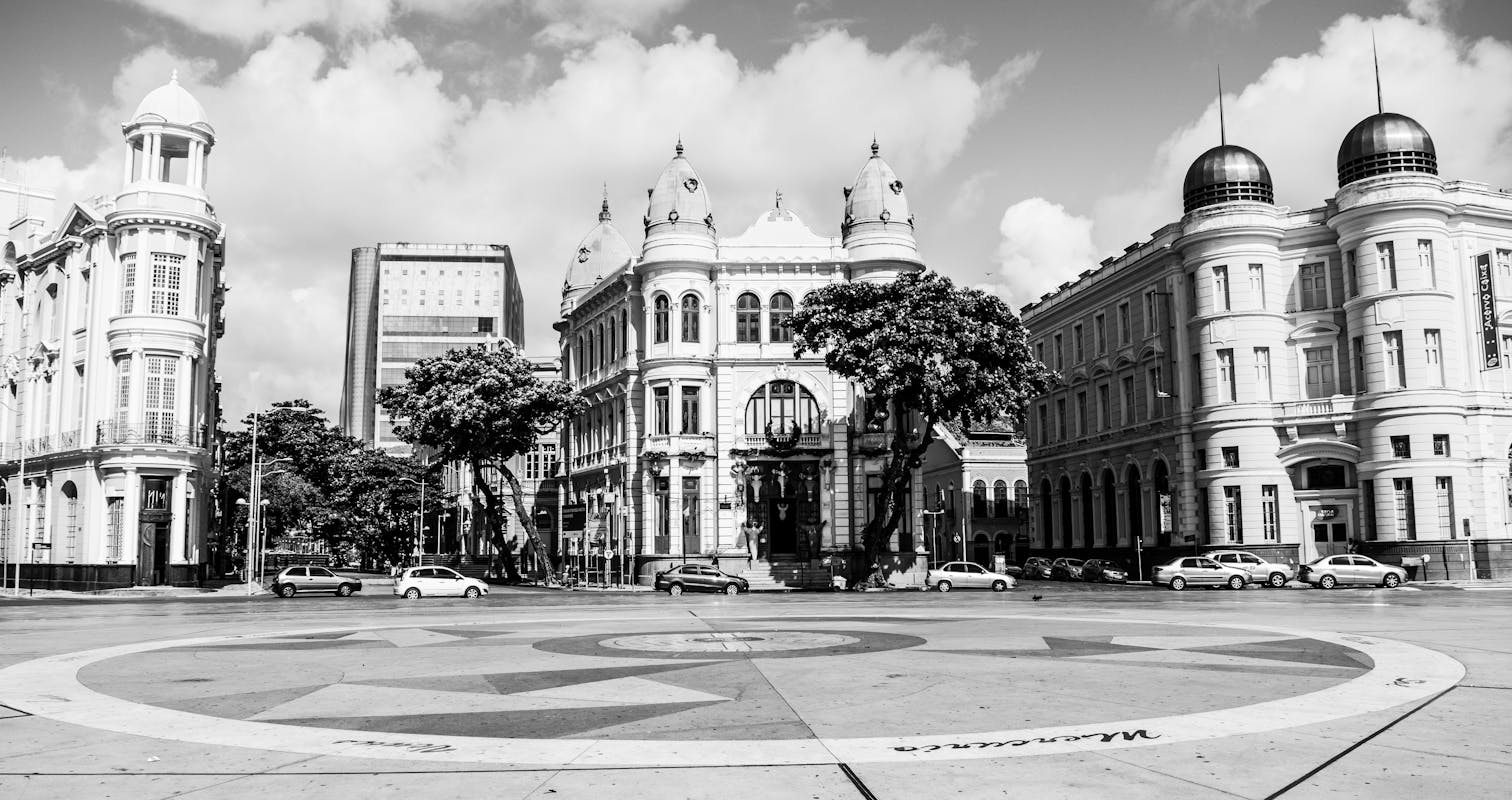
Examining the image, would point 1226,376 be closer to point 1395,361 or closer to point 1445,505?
point 1395,361

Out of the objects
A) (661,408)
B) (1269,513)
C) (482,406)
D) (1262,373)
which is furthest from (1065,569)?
(482,406)

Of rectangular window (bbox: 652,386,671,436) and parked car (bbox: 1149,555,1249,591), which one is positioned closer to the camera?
parked car (bbox: 1149,555,1249,591)

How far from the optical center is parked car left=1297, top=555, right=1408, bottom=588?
50.8 m

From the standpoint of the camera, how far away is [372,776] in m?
9.93

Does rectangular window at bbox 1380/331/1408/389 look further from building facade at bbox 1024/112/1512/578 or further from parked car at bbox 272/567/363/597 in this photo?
parked car at bbox 272/567/363/597

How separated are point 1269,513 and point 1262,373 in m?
7.12

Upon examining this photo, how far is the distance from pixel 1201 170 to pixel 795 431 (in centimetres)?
2553

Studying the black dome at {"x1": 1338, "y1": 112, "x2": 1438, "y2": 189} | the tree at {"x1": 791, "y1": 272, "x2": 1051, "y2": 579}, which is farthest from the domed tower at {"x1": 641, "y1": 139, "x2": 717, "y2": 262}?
the black dome at {"x1": 1338, "y1": 112, "x2": 1438, "y2": 189}

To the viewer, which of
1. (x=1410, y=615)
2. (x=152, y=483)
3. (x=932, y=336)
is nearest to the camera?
(x=1410, y=615)

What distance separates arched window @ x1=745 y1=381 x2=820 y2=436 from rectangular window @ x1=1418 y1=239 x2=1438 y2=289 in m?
29.9

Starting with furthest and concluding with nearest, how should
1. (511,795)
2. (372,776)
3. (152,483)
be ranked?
(152,483), (372,776), (511,795)

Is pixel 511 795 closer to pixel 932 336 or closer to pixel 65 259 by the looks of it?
pixel 932 336

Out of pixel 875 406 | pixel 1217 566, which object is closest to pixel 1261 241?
pixel 1217 566

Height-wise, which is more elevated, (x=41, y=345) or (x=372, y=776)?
(x=41, y=345)
